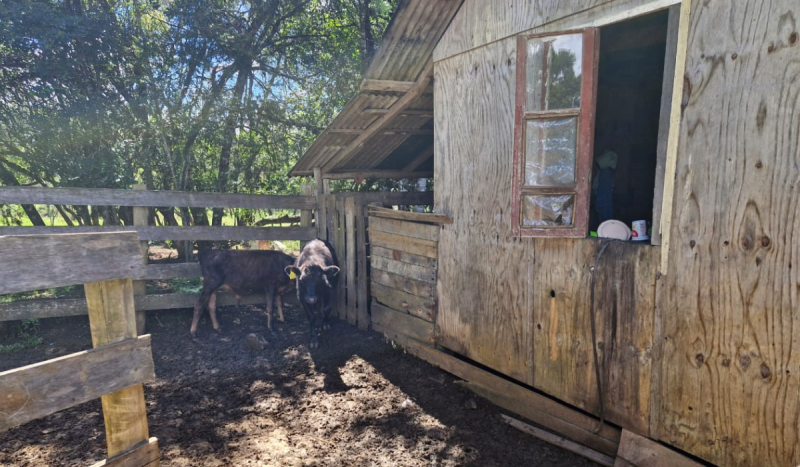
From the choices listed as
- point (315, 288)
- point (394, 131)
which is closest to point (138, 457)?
point (315, 288)

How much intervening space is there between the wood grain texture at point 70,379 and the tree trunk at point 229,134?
824 cm

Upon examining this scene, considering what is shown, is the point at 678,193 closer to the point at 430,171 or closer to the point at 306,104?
the point at 430,171

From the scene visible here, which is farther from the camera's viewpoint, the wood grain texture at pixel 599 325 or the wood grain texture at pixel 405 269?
the wood grain texture at pixel 405 269

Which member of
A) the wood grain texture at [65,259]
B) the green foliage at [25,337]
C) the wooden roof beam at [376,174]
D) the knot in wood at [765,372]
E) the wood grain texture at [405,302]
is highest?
the wooden roof beam at [376,174]

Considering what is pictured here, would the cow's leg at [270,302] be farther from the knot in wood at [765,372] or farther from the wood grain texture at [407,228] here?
the knot in wood at [765,372]

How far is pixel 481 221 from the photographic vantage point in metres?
4.73

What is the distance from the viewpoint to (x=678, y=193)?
312cm

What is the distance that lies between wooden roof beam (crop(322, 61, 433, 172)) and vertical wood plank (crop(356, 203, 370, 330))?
3.13 ft

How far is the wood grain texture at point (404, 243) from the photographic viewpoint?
18.3 feet

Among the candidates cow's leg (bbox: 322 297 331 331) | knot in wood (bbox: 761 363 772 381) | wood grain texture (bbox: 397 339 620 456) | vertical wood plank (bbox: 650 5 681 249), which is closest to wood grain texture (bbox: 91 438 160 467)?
wood grain texture (bbox: 397 339 620 456)

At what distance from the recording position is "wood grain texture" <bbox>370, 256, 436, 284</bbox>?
5.61 meters

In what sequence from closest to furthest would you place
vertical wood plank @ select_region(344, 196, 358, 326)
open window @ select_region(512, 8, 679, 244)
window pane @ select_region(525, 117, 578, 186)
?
open window @ select_region(512, 8, 679, 244)
window pane @ select_region(525, 117, 578, 186)
vertical wood plank @ select_region(344, 196, 358, 326)

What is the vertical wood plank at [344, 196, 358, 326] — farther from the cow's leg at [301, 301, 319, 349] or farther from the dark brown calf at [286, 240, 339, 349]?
the cow's leg at [301, 301, 319, 349]

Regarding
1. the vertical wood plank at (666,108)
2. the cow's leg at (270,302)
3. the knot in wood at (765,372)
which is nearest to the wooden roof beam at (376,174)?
the cow's leg at (270,302)
